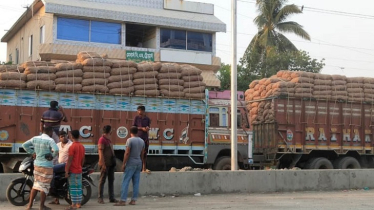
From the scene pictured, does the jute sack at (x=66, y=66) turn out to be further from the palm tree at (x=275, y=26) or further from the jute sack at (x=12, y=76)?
the palm tree at (x=275, y=26)

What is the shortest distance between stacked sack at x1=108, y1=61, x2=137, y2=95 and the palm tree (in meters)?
23.6

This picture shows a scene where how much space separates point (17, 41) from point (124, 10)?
1032 cm

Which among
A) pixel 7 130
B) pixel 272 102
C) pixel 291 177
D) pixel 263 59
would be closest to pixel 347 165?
pixel 272 102

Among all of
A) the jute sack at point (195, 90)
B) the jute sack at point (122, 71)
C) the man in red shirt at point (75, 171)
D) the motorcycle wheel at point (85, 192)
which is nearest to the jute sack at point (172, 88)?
the jute sack at point (195, 90)

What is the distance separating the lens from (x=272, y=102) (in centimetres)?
1566

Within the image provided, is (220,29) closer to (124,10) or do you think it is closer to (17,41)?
(124,10)

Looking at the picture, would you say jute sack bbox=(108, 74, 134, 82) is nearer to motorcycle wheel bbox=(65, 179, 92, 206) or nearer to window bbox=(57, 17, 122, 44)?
motorcycle wheel bbox=(65, 179, 92, 206)

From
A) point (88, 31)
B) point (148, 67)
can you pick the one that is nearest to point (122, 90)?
point (148, 67)

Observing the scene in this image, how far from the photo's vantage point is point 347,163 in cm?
1656

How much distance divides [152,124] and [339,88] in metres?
7.07

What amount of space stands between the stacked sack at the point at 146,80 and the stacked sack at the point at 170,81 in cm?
16

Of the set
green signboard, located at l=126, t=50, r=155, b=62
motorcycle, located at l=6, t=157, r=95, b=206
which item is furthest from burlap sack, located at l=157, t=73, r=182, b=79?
green signboard, located at l=126, t=50, r=155, b=62

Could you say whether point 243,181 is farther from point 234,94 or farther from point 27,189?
point 27,189

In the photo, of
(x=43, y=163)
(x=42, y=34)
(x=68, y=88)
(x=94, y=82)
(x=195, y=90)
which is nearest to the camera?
(x=43, y=163)
